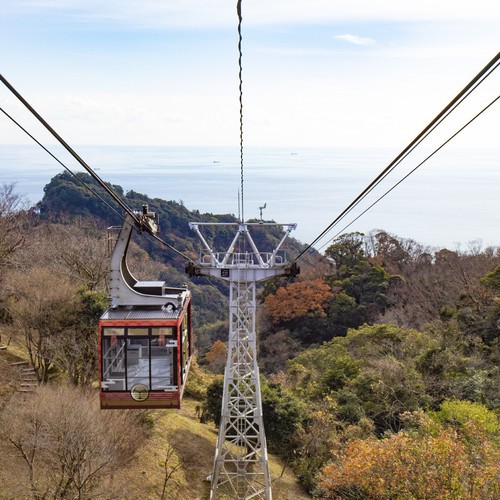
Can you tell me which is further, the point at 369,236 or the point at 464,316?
the point at 369,236

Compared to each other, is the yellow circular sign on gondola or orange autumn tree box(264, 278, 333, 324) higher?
orange autumn tree box(264, 278, 333, 324)

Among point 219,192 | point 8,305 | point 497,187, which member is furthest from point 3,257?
point 497,187

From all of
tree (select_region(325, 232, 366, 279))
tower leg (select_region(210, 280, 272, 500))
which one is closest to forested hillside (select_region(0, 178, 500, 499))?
tower leg (select_region(210, 280, 272, 500))

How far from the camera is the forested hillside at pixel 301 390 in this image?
1030 cm

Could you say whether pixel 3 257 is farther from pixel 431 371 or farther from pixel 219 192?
pixel 219 192

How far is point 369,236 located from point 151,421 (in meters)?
25.7

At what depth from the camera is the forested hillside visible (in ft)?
33.8

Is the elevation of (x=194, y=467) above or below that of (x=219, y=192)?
below

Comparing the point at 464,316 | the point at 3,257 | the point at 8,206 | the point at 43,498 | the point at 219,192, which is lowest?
the point at 43,498

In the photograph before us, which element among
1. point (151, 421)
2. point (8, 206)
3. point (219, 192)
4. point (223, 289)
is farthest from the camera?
point (219, 192)

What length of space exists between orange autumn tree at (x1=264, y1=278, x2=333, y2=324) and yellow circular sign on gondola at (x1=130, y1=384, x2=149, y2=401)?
21693 mm

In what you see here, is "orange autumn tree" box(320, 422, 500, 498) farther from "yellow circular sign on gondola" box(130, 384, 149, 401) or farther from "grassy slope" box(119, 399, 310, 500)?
"yellow circular sign on gondola" box(130, 384, 149, 401)

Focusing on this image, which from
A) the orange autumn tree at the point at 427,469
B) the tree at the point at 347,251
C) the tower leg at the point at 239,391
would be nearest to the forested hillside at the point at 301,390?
the orange autumn tree at the point at 427,469

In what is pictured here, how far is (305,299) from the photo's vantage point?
1189 inches
